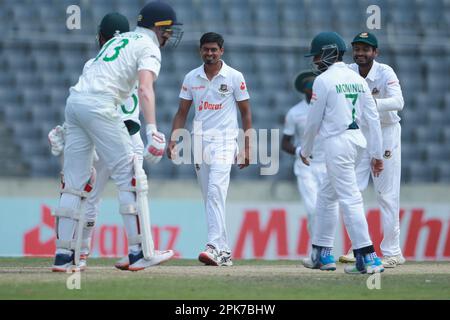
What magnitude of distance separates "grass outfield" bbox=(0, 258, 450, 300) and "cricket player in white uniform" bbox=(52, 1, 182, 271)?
27 cm

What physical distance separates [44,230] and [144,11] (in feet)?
19.1

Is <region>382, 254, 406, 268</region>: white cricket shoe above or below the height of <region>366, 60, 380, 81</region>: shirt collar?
below

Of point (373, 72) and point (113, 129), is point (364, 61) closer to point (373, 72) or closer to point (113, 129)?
point (373, 72)

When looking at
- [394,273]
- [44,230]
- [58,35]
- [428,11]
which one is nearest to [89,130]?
[394,273]

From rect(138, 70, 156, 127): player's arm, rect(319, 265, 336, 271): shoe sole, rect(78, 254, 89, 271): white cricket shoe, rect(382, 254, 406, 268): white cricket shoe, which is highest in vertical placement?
rect(138, 70, 156, 127): player's arm

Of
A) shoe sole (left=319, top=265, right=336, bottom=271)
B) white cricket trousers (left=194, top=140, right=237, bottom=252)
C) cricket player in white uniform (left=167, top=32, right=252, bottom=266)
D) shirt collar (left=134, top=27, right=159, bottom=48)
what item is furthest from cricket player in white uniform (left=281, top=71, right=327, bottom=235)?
shirt collar (left=134, top=27, right=159, bottom=48)

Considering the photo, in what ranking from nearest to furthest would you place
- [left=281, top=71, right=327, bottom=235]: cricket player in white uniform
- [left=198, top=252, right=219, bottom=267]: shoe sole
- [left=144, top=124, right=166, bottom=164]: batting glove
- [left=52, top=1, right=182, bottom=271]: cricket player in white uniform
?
[left=144, top=124, right=166, bottom=164]: batting glove < [left=52, top=1, right=182, bottom=271]: cricket player in white uniform < [left=198, top=252, right=219, bottom=267]: shoe sole < [left=281, top=71, right=327, bottom=235]: cricket player in white uniform

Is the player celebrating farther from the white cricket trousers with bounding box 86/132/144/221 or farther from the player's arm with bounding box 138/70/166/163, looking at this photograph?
the player's arm with bounding box 138/70/166/163

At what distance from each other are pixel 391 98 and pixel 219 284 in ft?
9.27

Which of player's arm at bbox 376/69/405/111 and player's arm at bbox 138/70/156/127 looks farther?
player's arm at bbox 376/69/405/111

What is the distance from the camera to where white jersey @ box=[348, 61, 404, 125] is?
390 inches

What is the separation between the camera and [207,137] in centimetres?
1026

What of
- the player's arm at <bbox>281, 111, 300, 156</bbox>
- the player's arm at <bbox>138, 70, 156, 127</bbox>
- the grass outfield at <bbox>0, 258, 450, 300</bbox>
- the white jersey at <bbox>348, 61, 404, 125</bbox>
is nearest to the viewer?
the grass outfield at <bbox>0, 258, 450, 300</bbox>

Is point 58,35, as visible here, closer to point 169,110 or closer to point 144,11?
point 169,110
